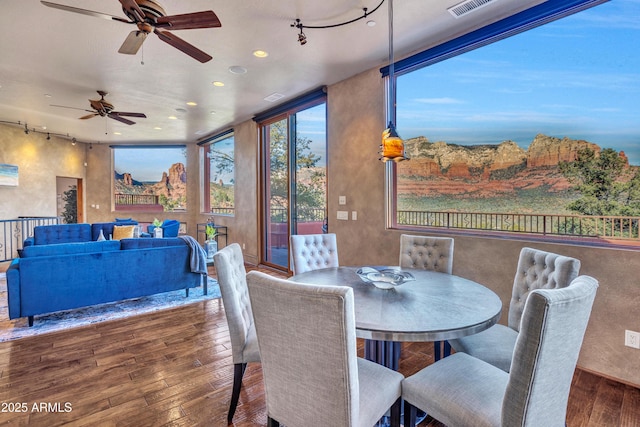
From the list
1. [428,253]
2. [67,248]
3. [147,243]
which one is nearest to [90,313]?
[67,248]

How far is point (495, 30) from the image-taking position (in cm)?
289

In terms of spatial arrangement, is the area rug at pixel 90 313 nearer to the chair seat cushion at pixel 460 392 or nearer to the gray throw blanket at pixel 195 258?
the gray throw blanket at pixel 195 258

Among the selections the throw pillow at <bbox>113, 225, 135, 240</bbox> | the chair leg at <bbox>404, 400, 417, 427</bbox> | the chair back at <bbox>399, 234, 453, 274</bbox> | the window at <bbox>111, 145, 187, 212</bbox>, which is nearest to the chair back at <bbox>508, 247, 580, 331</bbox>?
the chair back at <bbox>399, 234, 453, 274</bbox>

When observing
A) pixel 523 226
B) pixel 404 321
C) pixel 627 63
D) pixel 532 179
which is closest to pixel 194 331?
pixel 404 321

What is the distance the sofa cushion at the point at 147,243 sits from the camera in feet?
12.5

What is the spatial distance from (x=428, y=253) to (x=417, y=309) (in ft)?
4.32

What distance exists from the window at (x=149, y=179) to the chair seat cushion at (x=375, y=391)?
9.02 m

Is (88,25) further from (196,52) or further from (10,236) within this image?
(10,236)

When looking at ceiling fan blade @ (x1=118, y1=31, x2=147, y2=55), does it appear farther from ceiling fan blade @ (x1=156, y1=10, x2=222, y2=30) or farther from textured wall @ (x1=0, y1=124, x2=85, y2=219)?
textured wall @ (x1=0, y1=124, x2=85, y2=219)

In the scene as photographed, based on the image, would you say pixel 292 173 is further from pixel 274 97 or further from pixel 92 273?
pixel 92 273

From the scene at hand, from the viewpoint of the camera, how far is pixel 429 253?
2.78m

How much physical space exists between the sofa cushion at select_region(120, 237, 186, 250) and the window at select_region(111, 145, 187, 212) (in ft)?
18.7

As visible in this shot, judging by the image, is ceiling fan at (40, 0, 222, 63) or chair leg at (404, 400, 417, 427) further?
ceiling fan at (40, 0, 222, 63)

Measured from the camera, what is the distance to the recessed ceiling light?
397cm
